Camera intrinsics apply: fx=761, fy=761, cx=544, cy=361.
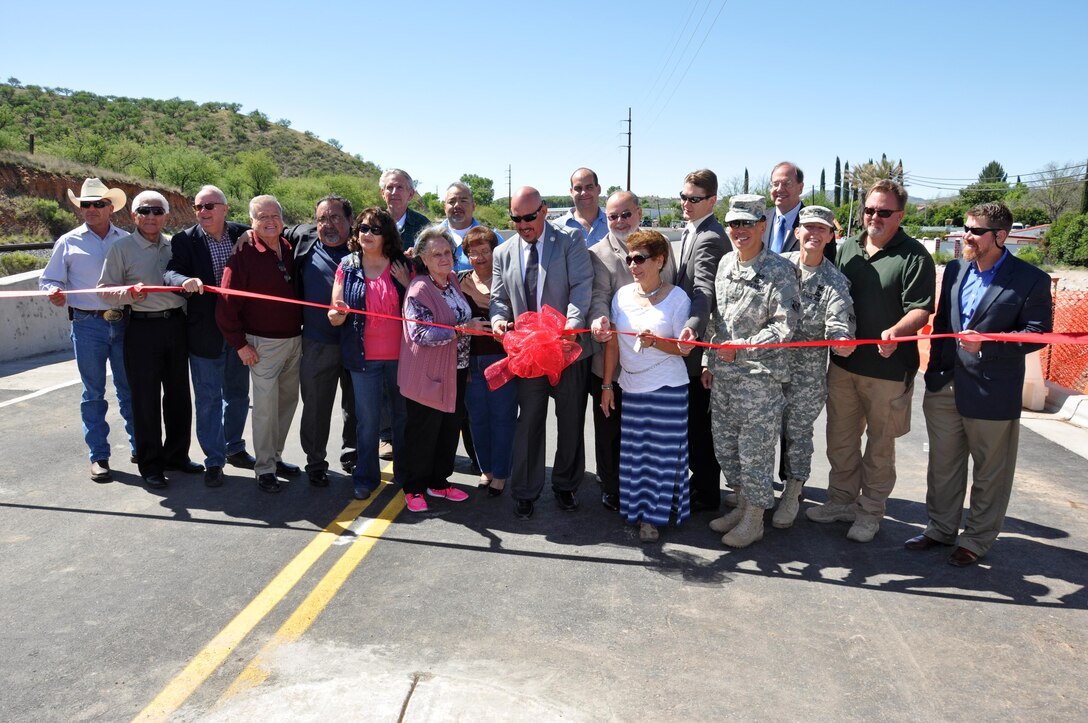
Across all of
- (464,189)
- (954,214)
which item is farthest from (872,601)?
(954,214)

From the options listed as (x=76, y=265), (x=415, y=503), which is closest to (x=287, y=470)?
(x=415, y=503)

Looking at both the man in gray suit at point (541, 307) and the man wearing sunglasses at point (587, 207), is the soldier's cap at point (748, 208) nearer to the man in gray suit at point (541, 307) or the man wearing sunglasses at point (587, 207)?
the man in gray suit at point (541, 307)

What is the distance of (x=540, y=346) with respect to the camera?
4.77 meters

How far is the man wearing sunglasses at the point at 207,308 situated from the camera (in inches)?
222

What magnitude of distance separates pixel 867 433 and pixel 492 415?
2.53 metres

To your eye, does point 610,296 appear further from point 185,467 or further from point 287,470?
point 185,467

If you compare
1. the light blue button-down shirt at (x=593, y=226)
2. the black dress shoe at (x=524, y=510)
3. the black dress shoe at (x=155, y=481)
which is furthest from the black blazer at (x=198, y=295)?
the light blue button-down shirt at (x=593, y=226)

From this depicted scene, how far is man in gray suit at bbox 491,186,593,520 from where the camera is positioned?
16.5 ft

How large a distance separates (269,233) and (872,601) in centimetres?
455

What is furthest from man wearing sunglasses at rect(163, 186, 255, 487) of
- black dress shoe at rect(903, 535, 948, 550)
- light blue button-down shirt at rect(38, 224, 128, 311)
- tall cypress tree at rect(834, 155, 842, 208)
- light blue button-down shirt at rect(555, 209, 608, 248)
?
tall cypress tree at rect(834, 155, 842, 208)

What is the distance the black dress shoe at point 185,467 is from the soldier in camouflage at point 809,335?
436 cm

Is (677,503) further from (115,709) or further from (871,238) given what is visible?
(115,709)

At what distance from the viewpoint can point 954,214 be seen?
89.0m

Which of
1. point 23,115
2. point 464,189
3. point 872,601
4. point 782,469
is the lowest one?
point 872,601
